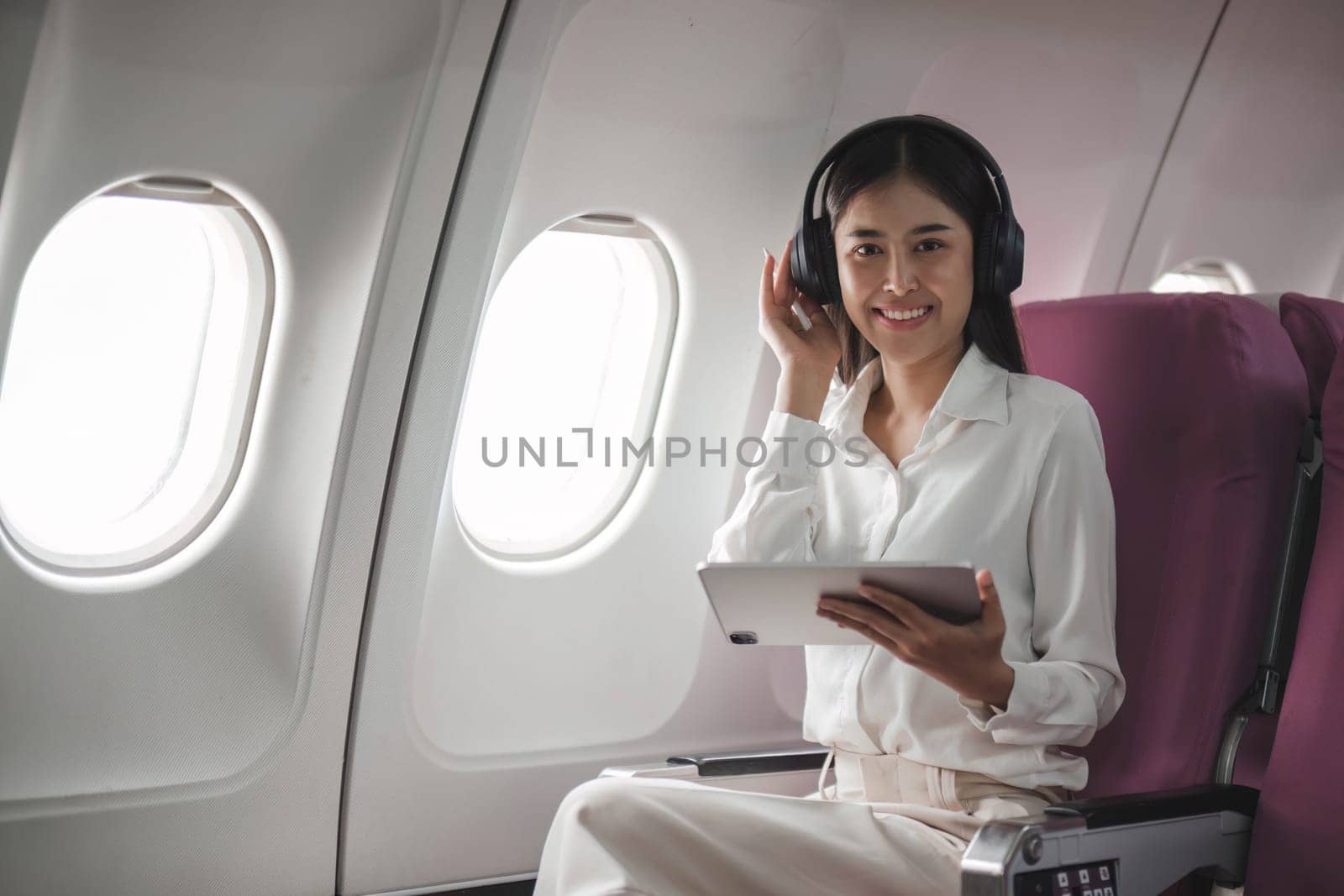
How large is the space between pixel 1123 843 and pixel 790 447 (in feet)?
2.62

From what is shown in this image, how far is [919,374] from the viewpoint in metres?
2.13

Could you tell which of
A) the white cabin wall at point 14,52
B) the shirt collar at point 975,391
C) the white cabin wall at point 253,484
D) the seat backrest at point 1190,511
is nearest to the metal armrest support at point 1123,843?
the seat backrest at point 1190,511

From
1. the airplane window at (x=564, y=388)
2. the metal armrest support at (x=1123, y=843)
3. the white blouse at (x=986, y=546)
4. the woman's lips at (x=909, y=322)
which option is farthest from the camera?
the airplane window at (x=564, y=388)

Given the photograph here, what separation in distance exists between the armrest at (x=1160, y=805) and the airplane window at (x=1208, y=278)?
234 cm

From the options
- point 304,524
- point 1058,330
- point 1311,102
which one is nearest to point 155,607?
point 304,524

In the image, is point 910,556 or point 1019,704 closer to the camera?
point 1019,704

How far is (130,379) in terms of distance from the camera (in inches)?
110

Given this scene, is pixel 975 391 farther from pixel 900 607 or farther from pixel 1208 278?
pixel 1208 278

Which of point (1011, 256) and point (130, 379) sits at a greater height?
point (1011, 256)

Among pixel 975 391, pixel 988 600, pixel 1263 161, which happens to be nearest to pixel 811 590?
pixel 988 600

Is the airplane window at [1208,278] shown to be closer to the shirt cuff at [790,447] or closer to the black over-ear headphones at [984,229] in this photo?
the black over-ear headphones at [984,229]

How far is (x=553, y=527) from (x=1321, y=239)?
8.83 feet

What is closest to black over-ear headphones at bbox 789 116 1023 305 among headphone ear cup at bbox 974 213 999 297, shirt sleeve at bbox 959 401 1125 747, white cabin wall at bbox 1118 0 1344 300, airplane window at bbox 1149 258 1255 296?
headphone ear cup at bbox 974 213 999 297

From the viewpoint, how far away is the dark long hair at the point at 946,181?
2.01m
